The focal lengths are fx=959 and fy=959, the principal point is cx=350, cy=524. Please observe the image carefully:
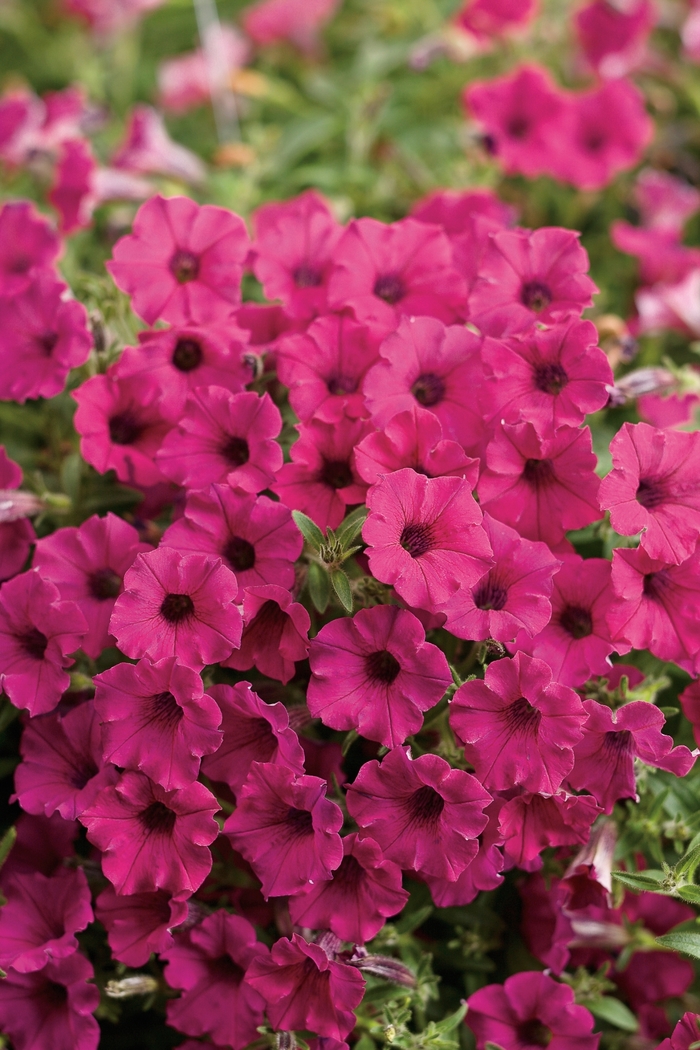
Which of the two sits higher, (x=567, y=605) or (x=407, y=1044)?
(x=567, y=605)

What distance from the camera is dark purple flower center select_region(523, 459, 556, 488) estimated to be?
0.95m

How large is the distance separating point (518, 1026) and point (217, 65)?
68.3 inches

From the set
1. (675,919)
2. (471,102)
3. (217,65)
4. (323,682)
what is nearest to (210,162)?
(217,65)

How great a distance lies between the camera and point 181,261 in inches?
44.5

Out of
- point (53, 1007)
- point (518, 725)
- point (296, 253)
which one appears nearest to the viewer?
point (518, 725)

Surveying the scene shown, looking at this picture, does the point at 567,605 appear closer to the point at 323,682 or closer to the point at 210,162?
the point at 323,682

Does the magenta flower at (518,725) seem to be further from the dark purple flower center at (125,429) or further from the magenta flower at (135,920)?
the dark purple flower center at (125,429)

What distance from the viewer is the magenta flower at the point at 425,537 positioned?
838 mm

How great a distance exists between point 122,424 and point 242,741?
39cm

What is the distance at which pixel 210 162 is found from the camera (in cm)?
199

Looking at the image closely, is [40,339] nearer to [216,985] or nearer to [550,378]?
[550,378]

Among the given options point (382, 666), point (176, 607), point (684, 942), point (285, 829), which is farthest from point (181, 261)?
point (684, 942)

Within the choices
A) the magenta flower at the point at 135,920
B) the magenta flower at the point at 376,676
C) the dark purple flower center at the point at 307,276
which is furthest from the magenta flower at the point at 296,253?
the magenta flower at the point at 135,920

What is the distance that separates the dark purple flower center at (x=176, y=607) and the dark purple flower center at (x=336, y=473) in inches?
7.4
